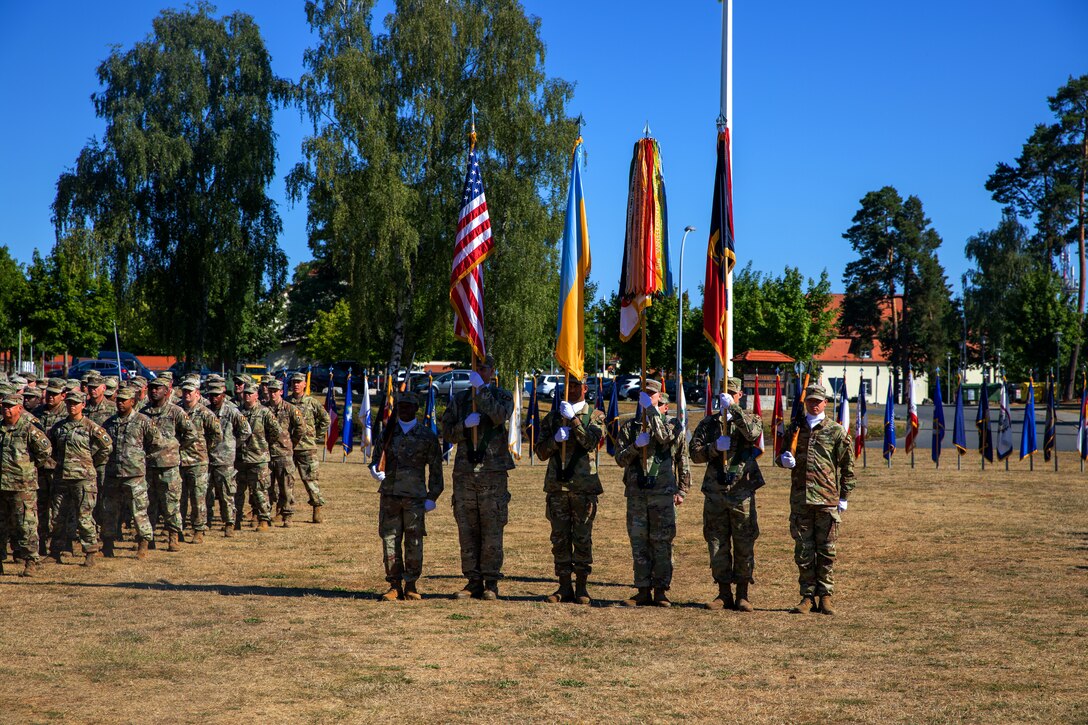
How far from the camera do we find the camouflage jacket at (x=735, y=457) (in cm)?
1021

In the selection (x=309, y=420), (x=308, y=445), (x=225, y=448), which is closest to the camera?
(x=225, y=448)

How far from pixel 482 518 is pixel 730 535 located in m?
2.52

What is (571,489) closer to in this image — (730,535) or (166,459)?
(730,535)

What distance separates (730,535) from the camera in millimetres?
10375

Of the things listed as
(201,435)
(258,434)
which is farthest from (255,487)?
(201,435)

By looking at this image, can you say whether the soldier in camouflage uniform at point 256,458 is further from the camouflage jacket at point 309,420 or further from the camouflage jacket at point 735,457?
the camouflage jacket at point 735,457

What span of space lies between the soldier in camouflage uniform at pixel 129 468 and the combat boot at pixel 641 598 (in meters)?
6.22

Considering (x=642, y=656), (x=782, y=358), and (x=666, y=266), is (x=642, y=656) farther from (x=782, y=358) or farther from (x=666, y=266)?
(x=782, y=358)

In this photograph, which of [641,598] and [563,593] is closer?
[641,598]

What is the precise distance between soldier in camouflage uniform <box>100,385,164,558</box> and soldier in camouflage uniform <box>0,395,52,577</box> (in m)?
0.90

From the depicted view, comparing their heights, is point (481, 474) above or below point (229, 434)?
below

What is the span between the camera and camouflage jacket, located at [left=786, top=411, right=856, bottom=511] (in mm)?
10109

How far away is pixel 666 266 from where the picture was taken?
11.9 m

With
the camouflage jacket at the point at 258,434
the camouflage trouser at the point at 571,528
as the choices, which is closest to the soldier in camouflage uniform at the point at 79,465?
the camouflage jacket at the point at 258,434
